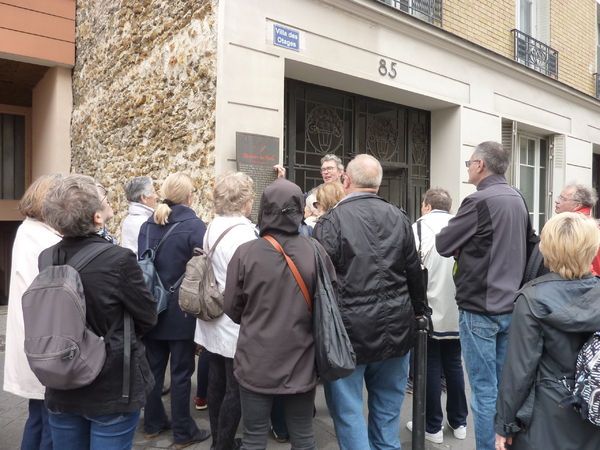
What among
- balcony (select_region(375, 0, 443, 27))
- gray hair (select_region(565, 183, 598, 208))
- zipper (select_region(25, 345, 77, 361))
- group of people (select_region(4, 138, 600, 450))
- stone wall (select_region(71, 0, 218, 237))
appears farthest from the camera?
balcony (select_region(375, 0, 443, 27))

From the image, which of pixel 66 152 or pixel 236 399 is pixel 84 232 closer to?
pixel 236 399

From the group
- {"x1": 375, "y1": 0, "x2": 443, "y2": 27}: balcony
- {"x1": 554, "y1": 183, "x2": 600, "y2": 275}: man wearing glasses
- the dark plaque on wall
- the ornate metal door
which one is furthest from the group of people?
{"x1": 375, "y1": 0, "x2": 443, "y2": 27}: balcony

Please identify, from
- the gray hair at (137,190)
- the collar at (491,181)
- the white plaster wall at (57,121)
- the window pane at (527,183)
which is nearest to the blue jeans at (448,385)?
the collar at (491,181)

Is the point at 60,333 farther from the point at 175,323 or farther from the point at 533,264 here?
the point at 533,264

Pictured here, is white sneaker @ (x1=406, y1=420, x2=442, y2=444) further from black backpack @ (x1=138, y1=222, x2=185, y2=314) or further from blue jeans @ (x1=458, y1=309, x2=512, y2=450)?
black backpack @ (x1=138, y1=222, x2=185, y2=314)

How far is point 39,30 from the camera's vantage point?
7293 mm

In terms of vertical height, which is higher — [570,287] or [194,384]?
[570,287]

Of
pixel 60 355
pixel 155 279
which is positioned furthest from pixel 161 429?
pixel 60 355

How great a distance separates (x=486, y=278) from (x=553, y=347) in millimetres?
982

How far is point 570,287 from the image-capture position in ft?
6.45

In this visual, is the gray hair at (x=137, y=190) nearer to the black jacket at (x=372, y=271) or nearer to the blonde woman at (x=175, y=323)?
the blonde woman at (x=175, y=323)

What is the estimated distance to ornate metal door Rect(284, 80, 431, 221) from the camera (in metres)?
A: 6.03

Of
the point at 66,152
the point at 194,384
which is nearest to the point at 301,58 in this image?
the point at 194,384

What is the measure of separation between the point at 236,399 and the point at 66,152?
6901mm
